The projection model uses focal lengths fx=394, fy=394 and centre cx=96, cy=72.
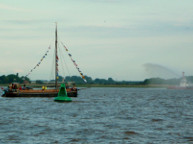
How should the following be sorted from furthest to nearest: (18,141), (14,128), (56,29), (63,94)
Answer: (56,29) < (63,94) < (14,128) < (18,141)

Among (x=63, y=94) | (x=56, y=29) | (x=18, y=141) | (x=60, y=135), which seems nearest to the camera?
(x=18, y=141)

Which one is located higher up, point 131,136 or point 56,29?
point 56,29

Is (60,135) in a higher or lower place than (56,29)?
lower

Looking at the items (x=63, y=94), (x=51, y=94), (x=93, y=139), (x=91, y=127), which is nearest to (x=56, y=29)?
(x=51, y=94)

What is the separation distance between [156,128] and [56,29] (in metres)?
73.2

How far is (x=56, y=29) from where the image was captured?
106 m

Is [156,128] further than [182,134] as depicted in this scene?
Yes

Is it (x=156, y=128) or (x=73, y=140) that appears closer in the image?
(x=73, y=140)

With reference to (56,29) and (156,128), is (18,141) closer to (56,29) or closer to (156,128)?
(156,128)

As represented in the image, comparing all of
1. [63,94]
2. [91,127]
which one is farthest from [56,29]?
[91,127]

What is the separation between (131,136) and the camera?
32.0 metres

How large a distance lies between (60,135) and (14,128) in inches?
243

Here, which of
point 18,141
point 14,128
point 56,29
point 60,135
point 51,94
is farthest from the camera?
point 56,29

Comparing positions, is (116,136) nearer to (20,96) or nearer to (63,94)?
(63,94)
